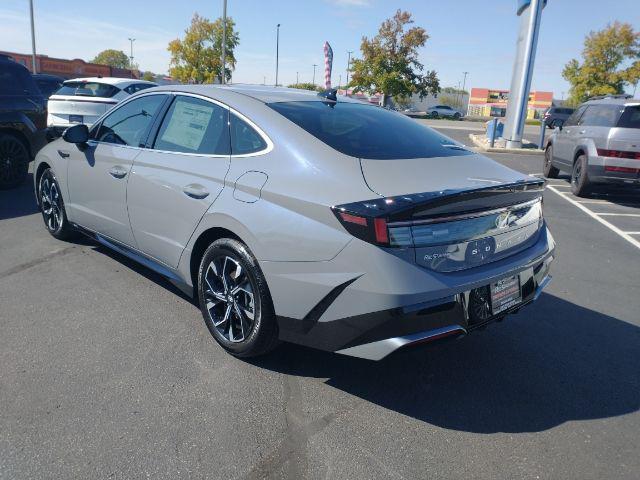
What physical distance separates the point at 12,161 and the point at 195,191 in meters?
6.14

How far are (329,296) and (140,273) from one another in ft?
8.70

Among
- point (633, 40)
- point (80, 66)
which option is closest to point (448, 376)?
point (633, 40)

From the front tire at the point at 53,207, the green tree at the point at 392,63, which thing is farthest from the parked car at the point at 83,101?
the green tree at the point at 392,63

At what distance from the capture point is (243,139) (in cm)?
321

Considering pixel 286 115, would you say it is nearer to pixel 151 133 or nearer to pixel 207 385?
pixel 151 133

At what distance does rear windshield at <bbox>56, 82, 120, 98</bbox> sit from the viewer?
1044cm

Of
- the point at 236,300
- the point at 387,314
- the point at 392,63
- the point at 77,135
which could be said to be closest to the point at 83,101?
the point at 77,135

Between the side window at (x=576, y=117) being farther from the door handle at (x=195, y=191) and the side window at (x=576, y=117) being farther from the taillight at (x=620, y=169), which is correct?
the door handle at (x=195, y=191)

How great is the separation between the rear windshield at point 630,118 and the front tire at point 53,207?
8604mm

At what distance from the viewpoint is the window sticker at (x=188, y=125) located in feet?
11.6

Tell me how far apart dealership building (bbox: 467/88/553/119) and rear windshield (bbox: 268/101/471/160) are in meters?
83.2

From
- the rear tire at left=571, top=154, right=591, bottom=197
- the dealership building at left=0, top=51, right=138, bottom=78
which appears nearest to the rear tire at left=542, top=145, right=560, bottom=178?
the rear tire at left=571, top=154, right=591, bottom=197

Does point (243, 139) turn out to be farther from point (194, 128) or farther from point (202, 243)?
point (202, 243)

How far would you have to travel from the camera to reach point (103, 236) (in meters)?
4.52
